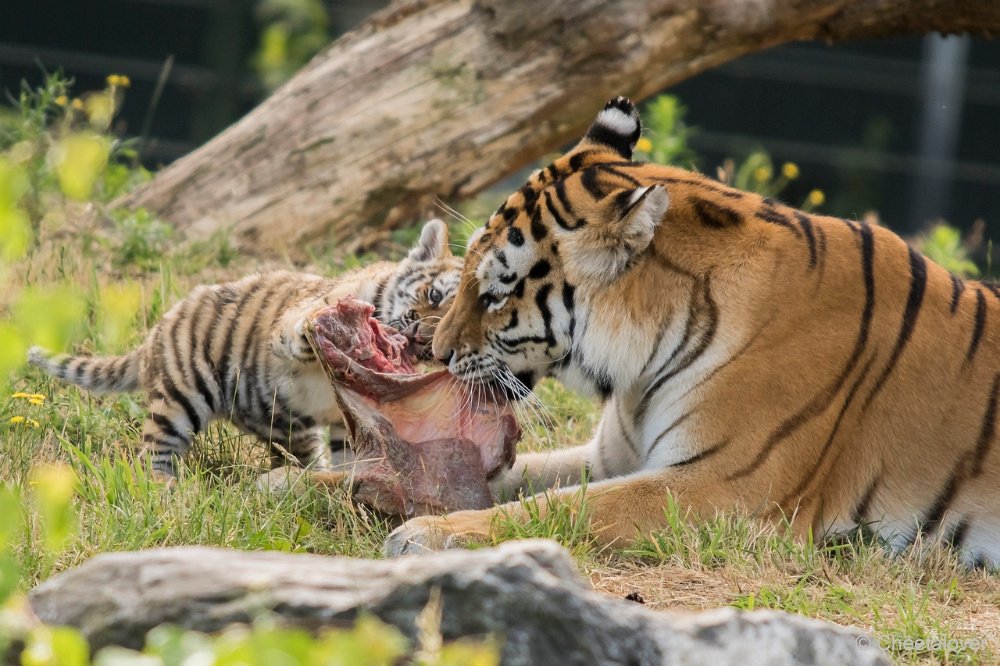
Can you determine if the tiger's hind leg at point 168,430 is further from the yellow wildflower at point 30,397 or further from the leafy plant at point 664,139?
the leafy plant at point 664,139

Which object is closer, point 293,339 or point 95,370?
point 293,339

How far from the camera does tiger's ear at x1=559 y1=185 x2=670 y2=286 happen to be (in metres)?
3.40

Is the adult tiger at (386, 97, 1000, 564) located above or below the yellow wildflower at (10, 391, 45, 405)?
above

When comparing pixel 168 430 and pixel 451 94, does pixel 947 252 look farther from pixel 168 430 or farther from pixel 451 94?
pixel 168 430

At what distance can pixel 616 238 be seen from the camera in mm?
3461

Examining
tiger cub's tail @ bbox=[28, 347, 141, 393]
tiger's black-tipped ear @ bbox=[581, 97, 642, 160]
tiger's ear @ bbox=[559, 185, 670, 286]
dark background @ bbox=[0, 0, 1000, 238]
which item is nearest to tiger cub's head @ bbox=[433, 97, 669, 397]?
tiger's ear @ bbox=[559, 185, 670, 286]

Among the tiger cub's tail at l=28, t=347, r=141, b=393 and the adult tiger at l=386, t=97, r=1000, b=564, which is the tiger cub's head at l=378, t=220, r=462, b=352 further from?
the tiger cub's tail at l=28, t=347, r=141, b=393

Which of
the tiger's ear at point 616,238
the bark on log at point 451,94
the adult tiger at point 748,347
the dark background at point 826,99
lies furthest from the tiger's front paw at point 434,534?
the dark background at point 826,99

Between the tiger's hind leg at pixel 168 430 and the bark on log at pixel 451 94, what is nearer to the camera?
the tiger's hind leg at pixel 168 430

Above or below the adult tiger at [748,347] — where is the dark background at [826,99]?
above

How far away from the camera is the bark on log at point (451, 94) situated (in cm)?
581

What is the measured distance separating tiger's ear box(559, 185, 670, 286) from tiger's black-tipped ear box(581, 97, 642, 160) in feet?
1.58

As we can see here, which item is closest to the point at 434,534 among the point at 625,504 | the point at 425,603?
the point at 625,504

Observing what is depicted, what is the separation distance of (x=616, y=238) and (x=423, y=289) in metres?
0.86
